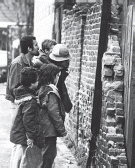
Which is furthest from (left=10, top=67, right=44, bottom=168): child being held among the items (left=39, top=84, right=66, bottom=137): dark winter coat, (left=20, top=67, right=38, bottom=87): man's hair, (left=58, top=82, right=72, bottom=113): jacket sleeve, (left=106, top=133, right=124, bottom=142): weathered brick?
(left=106, top=133, right=124, bottom=142): weathered brick

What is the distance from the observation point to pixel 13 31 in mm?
23281

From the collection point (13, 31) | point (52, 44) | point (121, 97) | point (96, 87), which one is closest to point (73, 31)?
point (52, 44)

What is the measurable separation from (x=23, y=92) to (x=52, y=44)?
5.57 feet

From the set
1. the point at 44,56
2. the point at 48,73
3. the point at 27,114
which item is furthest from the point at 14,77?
the point at 27,114

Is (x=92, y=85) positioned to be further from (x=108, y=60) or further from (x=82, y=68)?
(x=82, y=68)

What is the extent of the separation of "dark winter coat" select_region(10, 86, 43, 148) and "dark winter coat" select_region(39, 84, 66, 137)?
164 millimetres

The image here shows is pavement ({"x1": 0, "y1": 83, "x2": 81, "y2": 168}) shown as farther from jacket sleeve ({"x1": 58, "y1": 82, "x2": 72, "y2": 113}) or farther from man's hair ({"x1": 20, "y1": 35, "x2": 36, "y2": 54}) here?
man's hair ({"x1": 20, "y1": 35, "x2": 36, "y2": 54})

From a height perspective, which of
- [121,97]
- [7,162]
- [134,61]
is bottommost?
[7,162]

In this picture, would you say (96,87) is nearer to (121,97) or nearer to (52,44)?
(121,97)

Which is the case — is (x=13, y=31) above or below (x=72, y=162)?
above

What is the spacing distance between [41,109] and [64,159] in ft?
6.64

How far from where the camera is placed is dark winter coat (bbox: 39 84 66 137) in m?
4.97

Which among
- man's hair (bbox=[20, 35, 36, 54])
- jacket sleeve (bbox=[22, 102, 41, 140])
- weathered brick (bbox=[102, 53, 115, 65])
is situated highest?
man's hair (bbox=[20, 35, 36, 54])

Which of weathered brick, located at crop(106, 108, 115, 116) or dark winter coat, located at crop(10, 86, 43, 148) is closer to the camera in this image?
dark winter coat, located at crop(10, 86, 43, 148)
